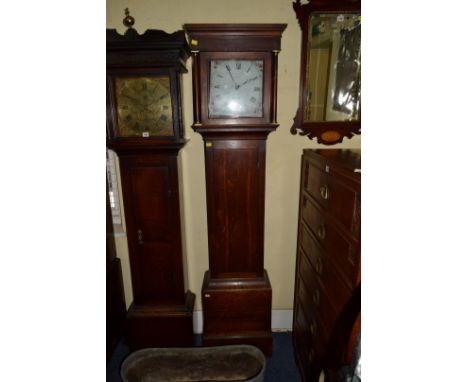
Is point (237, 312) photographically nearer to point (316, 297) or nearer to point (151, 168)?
point (316, 297)

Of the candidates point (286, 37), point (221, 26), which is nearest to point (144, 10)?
point (221, 26)

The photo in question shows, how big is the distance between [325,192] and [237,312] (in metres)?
1.25

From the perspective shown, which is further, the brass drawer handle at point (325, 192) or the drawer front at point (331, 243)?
the brass drawer handle at point (325, 192)

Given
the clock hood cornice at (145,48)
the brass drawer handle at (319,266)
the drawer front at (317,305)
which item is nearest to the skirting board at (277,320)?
the drawer front at (317,305)

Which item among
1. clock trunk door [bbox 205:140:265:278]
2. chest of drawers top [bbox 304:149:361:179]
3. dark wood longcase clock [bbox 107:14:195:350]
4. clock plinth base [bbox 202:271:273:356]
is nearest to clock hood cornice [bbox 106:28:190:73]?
dark wood longcase clock [bbox 107:14:195:350]

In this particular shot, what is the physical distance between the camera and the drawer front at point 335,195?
3.74 ft

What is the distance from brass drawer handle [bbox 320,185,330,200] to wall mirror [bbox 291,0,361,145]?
0.70m

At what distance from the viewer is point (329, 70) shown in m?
1.93

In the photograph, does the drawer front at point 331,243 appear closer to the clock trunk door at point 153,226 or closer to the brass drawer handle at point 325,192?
the brass drawer handle at point 325,192

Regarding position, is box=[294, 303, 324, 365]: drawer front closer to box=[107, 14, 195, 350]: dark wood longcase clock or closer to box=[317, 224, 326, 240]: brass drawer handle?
box=[317, 224, 326, 240]: brass drawer handle

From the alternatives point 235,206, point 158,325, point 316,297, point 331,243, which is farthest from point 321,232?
point 158,325

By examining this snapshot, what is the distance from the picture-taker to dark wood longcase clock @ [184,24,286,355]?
1.68m

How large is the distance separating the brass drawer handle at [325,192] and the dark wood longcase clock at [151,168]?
94 cm

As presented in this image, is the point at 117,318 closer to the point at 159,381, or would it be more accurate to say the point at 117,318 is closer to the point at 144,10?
the point at 159,381
